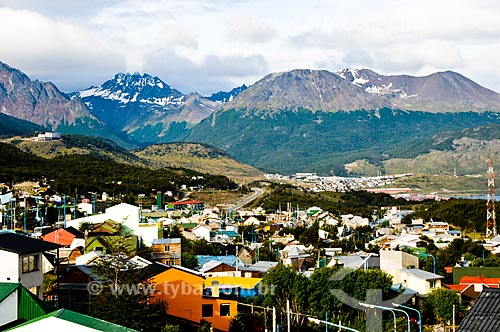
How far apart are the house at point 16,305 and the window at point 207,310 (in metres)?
11.3

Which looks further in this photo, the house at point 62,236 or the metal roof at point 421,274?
the house at point 62,236

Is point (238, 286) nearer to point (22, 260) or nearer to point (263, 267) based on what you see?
point (263, 267)

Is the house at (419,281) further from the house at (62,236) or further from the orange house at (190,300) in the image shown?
the house at (62,236)

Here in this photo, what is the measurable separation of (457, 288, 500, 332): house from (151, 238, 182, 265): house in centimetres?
2647

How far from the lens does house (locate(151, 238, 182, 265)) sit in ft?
124

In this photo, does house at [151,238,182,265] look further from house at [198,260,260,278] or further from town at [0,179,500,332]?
house at [198,260,260,278]

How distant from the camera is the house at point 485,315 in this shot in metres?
11.7

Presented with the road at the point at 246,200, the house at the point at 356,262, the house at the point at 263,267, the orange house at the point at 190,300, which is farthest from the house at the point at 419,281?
the road at the point at 246,200

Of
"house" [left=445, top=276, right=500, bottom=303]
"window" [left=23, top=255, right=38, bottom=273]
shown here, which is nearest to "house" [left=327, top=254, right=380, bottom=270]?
"house" [left=445, top=276, right=500, bottom=303]

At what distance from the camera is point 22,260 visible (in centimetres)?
2003

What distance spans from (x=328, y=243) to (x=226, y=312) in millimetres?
38337

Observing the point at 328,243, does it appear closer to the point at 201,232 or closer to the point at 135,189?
the point at 201,232

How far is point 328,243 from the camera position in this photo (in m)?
66.7

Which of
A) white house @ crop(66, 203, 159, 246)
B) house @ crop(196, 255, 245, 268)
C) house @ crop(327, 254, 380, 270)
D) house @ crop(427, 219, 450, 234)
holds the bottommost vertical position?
house @ crop(427, 219, 450, 234)
